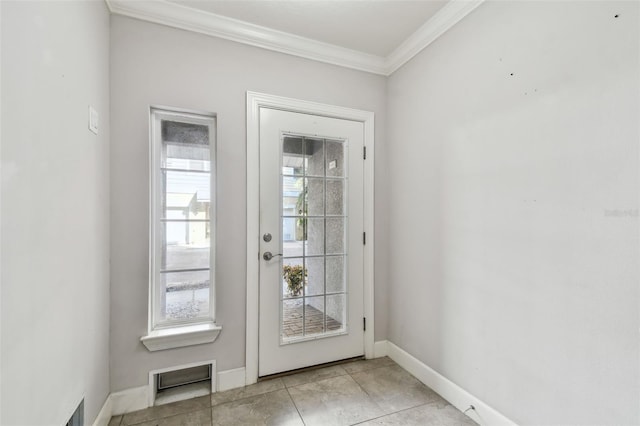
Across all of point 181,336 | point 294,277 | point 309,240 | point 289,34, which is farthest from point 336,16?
point 181,336

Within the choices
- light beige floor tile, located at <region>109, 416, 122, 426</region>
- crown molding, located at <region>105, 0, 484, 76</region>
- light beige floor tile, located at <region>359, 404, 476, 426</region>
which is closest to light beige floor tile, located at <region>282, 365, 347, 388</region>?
light beige floor tile, located at <region>359, 404, 476, 426</region>

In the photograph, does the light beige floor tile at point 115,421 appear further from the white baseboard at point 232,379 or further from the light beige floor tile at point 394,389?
the light beige floor tile at point 394,389

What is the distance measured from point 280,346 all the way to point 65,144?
1.79 m

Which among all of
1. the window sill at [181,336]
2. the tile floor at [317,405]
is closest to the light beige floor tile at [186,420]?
the tile floor at [317,405]

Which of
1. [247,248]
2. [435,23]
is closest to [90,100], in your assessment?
[247,248]

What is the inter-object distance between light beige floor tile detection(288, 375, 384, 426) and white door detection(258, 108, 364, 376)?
0.25 metres

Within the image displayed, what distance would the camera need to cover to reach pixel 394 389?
205 centimetres

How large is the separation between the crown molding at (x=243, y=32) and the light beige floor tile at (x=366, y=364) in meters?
2.45

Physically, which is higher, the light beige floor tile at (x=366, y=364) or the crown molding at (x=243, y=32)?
the crown molding at (x=243, y=32)

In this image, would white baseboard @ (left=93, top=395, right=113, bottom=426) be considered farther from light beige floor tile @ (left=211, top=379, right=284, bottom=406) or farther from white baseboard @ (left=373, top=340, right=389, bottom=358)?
white baseboard @ (left=373, top=340, right=389, bottom=358)

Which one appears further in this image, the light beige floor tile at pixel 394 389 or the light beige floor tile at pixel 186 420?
the light beige floor tile at pixel 394 389

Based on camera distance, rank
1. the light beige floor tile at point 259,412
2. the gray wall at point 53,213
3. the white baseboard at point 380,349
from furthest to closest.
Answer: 1. the white baseboard at point 380,349
2. the light beige floor tile at point 259,412
3. the gray wall at point 53,213

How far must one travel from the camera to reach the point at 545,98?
1410mm

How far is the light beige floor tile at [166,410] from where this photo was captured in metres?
1.74
